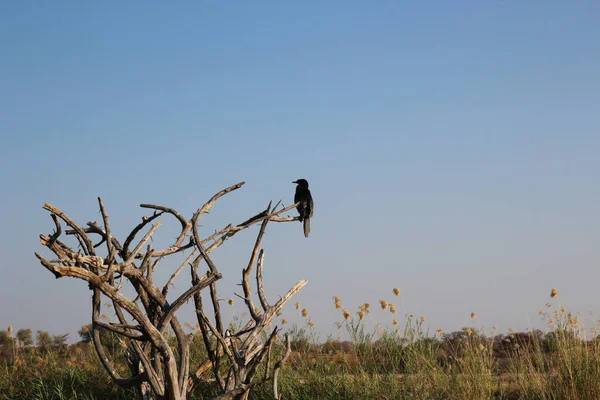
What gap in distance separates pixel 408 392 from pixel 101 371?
3680mm

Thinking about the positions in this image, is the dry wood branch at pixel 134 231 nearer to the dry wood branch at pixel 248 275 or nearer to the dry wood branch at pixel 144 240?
the dry wood branch at pixel 144 240

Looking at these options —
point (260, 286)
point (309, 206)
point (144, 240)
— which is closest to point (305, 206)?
point (309, 206)

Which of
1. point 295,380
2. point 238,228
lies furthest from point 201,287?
point 295,380

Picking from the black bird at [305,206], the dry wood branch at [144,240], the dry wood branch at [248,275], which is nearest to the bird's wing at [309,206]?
the black bird at [305,206]

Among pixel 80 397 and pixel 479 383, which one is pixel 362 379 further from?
pixel 80 397

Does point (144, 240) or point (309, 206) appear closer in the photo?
point (144, 240)

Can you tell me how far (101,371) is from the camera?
795 cm

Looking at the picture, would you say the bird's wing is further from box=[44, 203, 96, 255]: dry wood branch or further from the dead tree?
box=[44, 203, 96, 255]: dry wood branch

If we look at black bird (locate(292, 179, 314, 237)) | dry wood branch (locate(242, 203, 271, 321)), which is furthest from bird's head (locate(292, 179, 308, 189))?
dry wood branch (locate(242, 203, 271, 321))

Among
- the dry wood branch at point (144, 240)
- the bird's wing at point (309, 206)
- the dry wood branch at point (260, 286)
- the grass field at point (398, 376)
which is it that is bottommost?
the grass field at point (398, 376)

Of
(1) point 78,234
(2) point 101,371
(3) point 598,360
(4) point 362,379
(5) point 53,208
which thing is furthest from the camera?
(2) point 101,371

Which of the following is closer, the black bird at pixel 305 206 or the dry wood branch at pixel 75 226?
the dry wood branch at pixel 75 226

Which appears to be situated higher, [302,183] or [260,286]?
[302,183]

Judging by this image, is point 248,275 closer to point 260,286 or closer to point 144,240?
point 260,286
